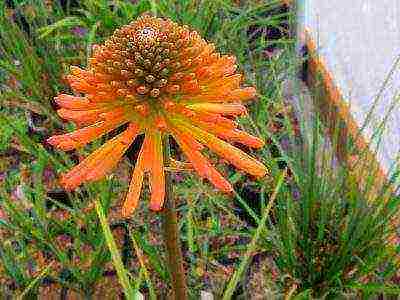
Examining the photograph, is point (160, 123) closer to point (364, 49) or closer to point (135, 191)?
point (135, 191)

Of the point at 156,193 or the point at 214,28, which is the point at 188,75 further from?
the point at 214,28

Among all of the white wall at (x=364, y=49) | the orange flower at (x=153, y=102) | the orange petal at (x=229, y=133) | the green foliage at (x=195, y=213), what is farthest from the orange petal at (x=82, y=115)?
the white wall at (x=364, y=49)

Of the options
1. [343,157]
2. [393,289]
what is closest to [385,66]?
[343,157]

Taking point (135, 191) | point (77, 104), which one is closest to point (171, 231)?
point (135, 191)

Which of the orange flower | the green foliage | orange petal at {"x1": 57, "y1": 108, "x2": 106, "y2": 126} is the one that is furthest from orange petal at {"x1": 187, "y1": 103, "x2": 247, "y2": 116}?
the green foliage

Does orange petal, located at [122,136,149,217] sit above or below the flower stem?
above

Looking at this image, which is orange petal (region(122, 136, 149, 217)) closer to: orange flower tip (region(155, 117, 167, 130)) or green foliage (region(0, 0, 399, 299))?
orange flower tip (region(155, 117, 167, 130))

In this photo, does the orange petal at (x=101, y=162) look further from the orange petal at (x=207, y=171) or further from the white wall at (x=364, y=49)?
the white wall at (x=364, y=49)
